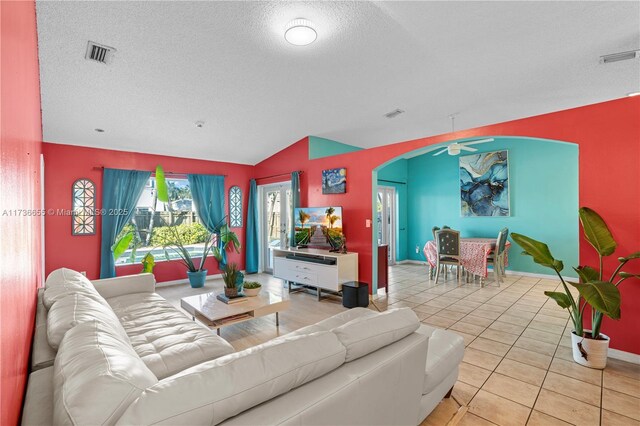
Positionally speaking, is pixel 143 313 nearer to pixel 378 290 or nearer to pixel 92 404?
pixel 92 404

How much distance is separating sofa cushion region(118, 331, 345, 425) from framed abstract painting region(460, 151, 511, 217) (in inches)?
251

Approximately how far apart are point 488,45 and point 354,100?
173 centimetres

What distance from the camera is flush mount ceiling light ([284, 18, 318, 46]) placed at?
2537 mm

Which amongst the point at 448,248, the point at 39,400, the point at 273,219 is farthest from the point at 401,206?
the point at 39,400

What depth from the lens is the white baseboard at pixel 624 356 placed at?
2.62 m

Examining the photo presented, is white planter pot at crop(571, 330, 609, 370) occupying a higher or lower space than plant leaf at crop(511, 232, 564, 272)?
lower

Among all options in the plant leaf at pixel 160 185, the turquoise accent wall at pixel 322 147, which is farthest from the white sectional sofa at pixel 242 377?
the turquoise accent wall at pixel 322 147

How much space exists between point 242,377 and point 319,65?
125 inches

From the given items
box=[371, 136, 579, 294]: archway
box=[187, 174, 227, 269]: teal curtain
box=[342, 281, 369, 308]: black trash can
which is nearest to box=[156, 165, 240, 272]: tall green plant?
box=[187, 174, 227, 269]: teal curtain

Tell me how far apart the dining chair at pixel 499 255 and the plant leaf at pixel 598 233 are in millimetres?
2815

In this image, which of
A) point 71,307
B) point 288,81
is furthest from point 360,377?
point 288,81

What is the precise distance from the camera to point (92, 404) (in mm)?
833

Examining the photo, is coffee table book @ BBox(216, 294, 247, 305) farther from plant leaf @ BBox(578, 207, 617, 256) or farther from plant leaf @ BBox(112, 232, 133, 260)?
plant leaf @ BBox(578, 207, 617, 256)

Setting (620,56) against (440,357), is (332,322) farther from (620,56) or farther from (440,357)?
(620,56)
